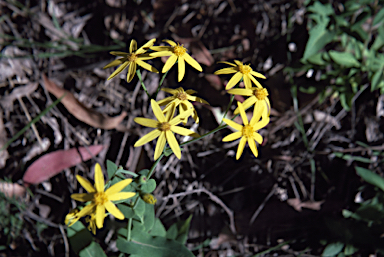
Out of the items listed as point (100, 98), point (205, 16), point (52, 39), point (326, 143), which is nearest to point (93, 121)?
point (100, 98)

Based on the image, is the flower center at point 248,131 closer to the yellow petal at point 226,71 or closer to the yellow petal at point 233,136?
the yellow petal at point 233,136

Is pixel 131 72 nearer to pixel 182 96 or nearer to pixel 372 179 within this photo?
pixel 182 96

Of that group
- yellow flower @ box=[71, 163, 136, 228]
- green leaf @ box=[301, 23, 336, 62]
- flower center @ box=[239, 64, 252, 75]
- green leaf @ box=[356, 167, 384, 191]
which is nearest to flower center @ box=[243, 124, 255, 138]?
flower center @ box=[239, 64, 252, 75]

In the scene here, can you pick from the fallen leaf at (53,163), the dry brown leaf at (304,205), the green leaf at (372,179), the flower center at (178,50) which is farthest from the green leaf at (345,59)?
the fallen leaf at (53,163)

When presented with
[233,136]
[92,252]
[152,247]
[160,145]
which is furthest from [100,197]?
[233,136]

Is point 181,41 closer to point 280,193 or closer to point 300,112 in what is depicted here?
point 300,112

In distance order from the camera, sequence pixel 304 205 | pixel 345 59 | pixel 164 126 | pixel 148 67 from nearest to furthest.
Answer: pixel 164 126, pixel 148 67, pixel 345 59, pixel 304 205
